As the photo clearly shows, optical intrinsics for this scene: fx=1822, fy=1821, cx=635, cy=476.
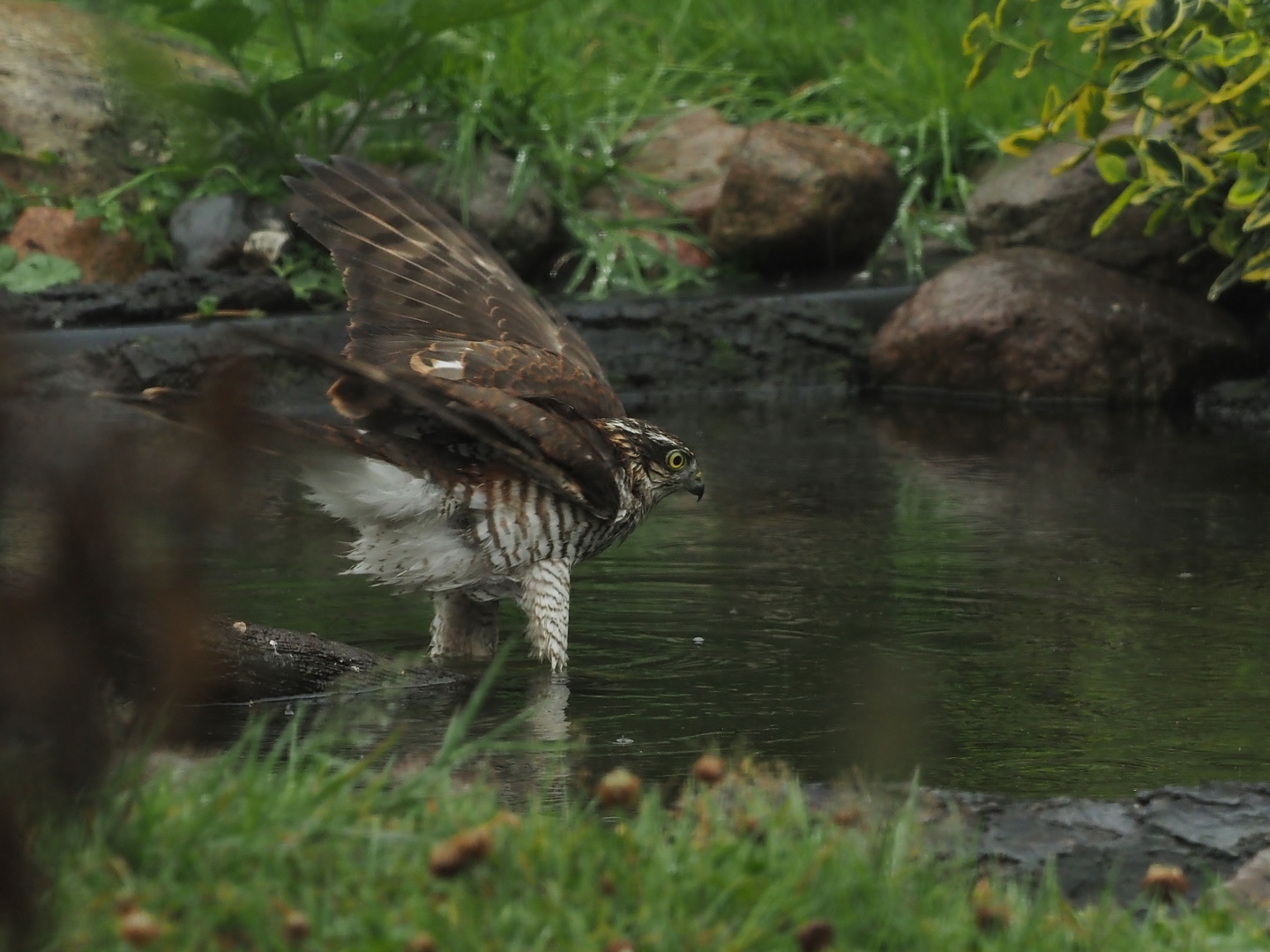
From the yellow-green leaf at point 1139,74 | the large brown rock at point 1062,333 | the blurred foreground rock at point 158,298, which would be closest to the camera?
the yellow-green leaf at point 1139,74

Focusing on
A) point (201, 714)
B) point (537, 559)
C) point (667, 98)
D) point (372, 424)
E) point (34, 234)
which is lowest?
point (201, 714)

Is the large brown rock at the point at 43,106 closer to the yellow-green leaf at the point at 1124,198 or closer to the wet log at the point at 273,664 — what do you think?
the yellow-green leaf at the point at 1124,198

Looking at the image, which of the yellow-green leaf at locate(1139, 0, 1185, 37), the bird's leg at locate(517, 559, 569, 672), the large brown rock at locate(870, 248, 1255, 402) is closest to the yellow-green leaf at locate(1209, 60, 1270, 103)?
the yellow-green leaf at locate(1139, 0, 1185, 37)

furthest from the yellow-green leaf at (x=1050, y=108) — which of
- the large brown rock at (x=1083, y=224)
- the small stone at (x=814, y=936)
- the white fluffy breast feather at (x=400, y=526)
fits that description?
the small stone at (x=814, y=936)

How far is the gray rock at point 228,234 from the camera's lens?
34.7 ft

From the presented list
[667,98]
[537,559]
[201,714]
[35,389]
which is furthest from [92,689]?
[667,98]

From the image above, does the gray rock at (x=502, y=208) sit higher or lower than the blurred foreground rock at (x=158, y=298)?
higher

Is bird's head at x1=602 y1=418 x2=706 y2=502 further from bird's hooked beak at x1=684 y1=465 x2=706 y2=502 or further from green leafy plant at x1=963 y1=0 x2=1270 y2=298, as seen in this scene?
green leafy plant at x1=963 y1=0 x2=1270 y2=298

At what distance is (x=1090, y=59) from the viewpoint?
13.1 m

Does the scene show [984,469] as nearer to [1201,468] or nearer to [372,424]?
[1201,468]

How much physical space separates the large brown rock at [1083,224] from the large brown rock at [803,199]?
804 millimetres

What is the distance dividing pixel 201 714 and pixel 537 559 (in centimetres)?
106

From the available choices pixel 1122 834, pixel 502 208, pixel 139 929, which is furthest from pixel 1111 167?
pixel 139 929

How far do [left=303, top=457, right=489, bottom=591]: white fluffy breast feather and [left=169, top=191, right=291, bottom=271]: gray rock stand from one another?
5646 millimetres
